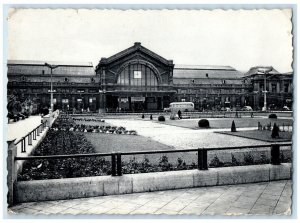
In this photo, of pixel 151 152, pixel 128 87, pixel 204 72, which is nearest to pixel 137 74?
pixel 128 87

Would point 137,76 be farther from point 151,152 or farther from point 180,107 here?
point 151,152

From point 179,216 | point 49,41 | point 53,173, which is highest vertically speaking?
point 49,41

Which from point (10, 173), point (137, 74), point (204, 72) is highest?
point (204, 72)

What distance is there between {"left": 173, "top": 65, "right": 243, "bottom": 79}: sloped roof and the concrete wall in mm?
67580

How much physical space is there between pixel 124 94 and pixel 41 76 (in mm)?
18230

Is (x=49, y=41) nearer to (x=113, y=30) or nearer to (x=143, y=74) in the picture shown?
(x=113, y=30)

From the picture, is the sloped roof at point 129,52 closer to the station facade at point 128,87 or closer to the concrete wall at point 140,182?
the station facade at point 128,87

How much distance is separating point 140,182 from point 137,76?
59486mm

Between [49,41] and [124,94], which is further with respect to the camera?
[124,94]

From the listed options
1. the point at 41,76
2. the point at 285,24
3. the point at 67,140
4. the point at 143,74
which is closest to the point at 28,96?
the point at 41,76

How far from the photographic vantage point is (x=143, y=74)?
6612 cm

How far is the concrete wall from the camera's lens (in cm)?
709

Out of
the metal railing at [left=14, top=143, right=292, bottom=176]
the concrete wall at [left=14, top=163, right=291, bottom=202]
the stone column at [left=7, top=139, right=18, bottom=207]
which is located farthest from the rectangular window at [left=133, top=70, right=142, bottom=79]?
the stone column at [left=7, top=139, right=18, bottom=207]

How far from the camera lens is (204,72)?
78.4m
